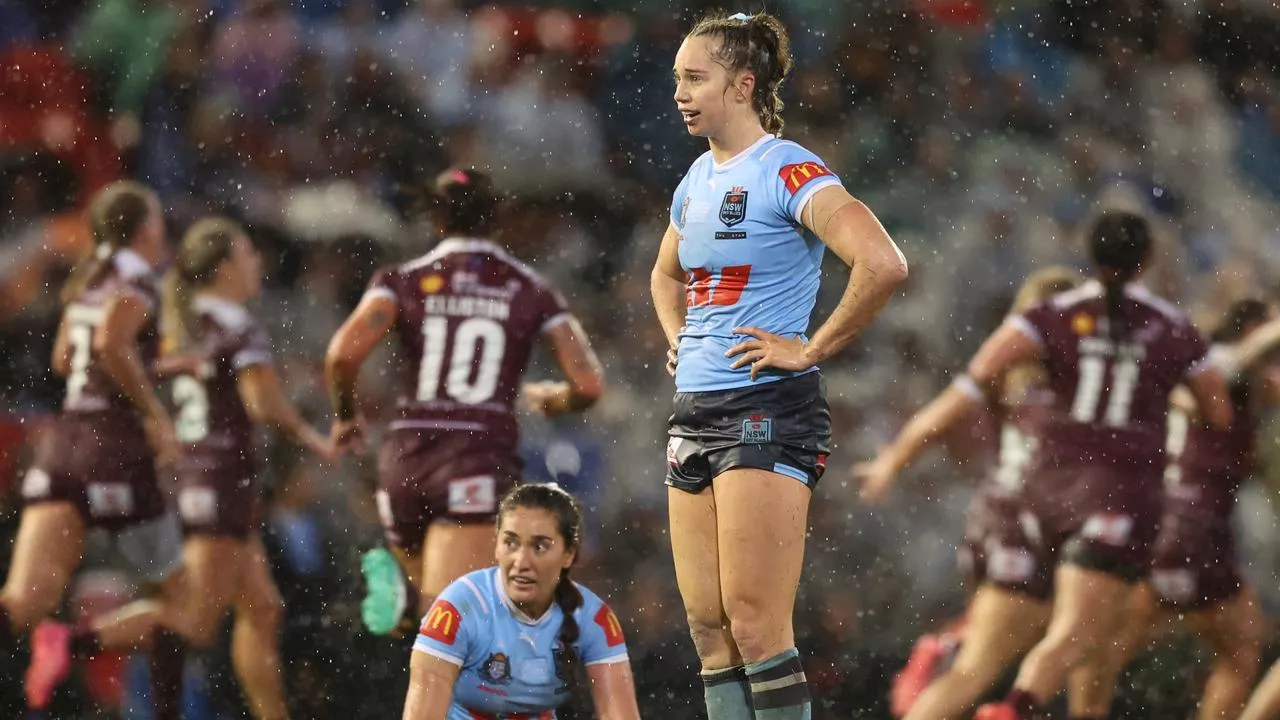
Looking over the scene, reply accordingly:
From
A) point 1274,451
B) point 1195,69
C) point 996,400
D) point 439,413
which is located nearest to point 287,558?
point 439,413

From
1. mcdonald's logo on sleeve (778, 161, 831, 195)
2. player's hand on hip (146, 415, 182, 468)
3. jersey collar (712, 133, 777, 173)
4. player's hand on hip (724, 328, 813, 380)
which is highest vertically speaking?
jersey collar (712, 133, 777, 173)

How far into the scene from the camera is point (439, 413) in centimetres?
549

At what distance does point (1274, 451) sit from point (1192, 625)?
904mm

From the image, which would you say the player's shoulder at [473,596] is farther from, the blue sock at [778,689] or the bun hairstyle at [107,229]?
the bun hairstyle at [107,229]

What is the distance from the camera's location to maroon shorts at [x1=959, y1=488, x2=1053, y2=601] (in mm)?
6008

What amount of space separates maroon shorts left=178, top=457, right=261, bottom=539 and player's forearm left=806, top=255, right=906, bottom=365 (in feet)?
12.5

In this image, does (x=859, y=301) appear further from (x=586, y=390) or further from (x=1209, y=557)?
(x=1209, y=557)

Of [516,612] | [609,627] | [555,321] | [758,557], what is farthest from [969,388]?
[758,557]

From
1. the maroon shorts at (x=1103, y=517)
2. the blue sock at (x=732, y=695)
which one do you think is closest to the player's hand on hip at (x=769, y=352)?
the blue sock at (x=732, y=695)

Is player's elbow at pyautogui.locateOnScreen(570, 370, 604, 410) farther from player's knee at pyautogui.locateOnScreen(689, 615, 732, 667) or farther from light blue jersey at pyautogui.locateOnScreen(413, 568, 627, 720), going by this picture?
player's knee at pyautogui.locateOnScreen(689, 615, 732, 667)

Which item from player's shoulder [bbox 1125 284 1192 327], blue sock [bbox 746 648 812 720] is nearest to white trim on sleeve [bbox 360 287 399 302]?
player's shoulder [bbox 1125 284 1192 327]

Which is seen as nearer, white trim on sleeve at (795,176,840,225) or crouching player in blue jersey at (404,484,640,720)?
white trim on sleeve at (795,176,840,225)

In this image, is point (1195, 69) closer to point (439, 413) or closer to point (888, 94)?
point (888, 94)

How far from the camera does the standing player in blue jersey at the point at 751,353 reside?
2.79 meters
